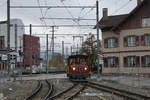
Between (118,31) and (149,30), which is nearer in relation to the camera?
(149,30)

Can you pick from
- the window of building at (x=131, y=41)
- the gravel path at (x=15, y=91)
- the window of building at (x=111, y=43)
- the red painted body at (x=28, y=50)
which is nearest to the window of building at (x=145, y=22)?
the window of building at (x=131, y=41)

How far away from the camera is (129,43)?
1512 inches

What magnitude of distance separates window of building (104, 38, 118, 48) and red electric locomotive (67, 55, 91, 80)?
483 inches

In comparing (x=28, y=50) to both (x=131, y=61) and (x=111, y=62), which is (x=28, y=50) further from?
(x=131, y=61)

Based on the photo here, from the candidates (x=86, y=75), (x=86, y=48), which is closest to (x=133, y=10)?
(x=86, y=75)

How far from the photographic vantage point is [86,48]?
61.3 metres

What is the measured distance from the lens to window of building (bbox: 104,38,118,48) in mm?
40594

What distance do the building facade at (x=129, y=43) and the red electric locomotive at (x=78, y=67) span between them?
26.3 feet

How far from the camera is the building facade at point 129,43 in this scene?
36844 millimetres

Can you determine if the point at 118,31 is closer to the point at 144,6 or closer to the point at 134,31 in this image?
the point at 134,31

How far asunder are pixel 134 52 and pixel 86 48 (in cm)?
2424

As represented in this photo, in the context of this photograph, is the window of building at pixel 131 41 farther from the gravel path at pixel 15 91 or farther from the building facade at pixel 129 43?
the gravel path at pixel 15 91

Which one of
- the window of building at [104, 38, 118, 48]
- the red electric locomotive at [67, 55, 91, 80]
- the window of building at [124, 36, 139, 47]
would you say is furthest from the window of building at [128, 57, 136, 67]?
the red electric locomotive at [67, 55, 91, 80]

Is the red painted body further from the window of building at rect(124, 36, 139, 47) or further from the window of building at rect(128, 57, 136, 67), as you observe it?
the window of building at rect(128, 57, 136, 67)
